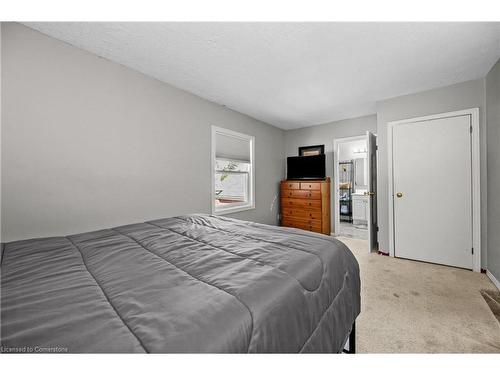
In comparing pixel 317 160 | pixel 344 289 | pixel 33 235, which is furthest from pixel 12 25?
pixel 317 160

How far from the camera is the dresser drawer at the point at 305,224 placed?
13.8ft

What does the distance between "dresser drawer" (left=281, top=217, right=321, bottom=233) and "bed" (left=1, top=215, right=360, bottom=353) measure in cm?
297

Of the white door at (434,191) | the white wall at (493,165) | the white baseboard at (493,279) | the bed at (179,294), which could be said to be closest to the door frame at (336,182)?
the white door at (434,191)

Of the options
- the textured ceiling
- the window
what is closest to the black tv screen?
the window

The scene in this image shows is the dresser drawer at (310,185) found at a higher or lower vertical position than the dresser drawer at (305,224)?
higher

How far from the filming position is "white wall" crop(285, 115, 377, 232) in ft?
13.3

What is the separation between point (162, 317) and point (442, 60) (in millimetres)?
3293

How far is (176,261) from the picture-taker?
1000mm

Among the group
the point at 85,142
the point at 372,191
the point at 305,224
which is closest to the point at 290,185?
the point at 305,224

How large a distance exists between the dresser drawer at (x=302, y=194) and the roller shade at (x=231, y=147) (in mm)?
1231

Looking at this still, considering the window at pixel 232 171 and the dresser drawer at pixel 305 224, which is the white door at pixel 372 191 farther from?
the window at pixel 232 171

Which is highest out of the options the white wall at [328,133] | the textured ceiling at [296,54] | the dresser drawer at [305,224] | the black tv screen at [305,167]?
the textured ceiling at [296,54]

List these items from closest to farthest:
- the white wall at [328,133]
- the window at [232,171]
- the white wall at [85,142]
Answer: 1. the white wall at [85,142]
2. the window at [232,171]
3. the white wall at [328,133]
